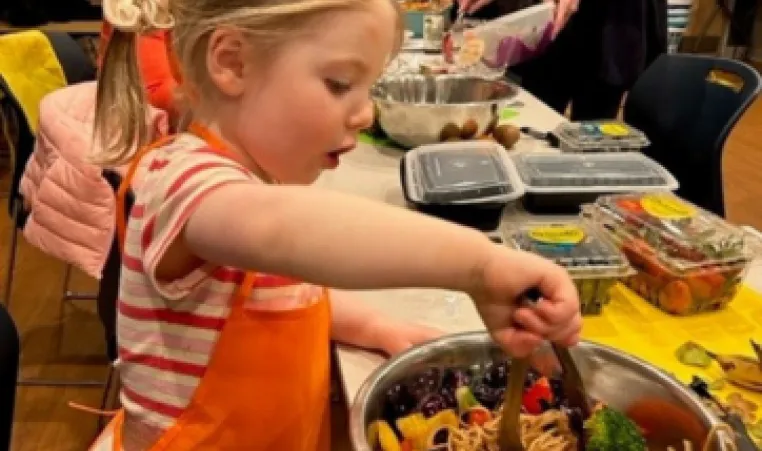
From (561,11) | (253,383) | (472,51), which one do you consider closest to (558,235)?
(253,383)

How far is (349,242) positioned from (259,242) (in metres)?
0.07

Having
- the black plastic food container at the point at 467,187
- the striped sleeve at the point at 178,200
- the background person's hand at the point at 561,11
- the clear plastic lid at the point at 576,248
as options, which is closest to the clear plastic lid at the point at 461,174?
the black plastic food container at the point at 467,187

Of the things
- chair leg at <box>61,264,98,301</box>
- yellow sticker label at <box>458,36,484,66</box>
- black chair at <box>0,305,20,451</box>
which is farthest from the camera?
chair leg at <box>61,264,98,301</box>

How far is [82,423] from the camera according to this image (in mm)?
2203

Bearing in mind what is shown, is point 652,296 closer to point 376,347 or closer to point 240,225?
point 376,347

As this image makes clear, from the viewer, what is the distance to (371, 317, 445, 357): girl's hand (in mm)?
977

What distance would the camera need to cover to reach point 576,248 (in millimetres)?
1106

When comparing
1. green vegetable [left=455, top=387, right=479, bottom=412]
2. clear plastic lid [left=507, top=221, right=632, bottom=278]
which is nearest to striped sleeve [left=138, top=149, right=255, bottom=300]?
green vegetable [left=455, top=387, right=479, bottom=412]

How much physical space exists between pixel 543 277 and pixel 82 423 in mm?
1862

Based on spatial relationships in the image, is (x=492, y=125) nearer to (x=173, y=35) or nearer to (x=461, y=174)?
(x=461, y=174)

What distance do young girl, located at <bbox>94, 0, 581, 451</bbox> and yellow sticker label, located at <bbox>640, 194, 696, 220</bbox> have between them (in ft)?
1.34

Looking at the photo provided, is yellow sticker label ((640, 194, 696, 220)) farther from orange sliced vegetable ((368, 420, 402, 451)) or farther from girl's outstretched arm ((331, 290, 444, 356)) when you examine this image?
orange sliced vegetable ((368, 420, 402, 451))

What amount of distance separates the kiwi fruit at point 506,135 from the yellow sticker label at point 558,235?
51 centimetres

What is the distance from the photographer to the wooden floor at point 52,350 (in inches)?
85.4
